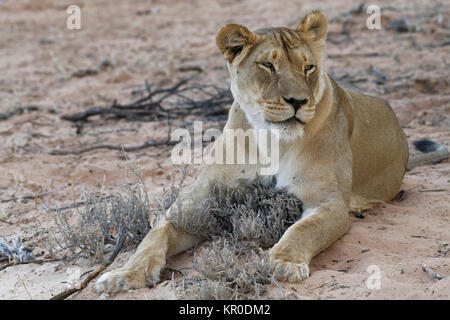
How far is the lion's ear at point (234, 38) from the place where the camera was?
10.3ft

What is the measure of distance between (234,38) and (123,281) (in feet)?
4.45

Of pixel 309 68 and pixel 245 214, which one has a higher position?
pixel 309 68

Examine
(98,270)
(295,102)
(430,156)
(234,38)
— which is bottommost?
(98,270)

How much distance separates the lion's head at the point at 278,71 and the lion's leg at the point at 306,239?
426 mm

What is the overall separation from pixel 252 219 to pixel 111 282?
0.83 m

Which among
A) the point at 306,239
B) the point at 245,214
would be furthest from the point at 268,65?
the point at 306,239

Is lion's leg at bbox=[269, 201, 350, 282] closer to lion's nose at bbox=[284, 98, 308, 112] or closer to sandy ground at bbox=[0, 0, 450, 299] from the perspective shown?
sandy ground at bbox=[0, 0, 450, 299]

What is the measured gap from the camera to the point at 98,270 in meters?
3.00

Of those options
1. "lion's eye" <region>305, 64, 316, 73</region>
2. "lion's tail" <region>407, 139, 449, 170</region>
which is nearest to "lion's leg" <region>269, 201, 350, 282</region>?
"lion's eye" <region>305, 64, 316, 73</region>

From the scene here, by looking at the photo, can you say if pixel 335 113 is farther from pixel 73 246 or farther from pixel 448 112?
pixel 448 112

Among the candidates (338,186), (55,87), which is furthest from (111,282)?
(55,87)

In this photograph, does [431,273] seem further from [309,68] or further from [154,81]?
[154,81]

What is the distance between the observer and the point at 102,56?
8961 mm

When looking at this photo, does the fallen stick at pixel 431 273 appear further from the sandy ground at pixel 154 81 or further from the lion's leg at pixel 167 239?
the lion's leg at pixel 167 239
